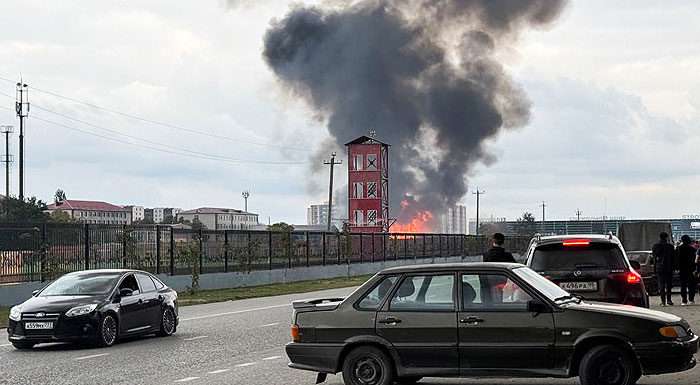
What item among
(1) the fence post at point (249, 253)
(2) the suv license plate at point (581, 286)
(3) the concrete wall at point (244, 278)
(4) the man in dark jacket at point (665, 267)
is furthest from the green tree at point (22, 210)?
(2) the suv license plate at point (581, 286)

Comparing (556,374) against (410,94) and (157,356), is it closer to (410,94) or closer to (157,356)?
(157,356)

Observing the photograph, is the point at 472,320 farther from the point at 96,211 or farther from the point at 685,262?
the point at 96,211

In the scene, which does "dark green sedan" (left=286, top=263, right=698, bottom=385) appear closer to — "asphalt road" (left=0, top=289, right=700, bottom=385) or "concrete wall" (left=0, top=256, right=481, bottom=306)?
"asphalt road" (left=0, top=289, right=700, bottom=385)

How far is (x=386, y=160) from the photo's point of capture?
99625mm

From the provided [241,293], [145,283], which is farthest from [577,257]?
[241,293]

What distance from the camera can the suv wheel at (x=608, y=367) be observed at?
36.7 feet

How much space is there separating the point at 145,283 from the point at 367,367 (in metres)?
10.2

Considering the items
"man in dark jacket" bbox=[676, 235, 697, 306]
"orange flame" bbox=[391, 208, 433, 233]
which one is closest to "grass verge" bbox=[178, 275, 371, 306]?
"man in dark jacket" bbox=[676, 235, 697, 306]

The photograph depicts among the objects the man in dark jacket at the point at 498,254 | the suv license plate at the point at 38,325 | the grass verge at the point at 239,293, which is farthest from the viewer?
the grass verge at the point at 239,293

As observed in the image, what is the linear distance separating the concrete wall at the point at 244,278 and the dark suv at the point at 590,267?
2015 cm

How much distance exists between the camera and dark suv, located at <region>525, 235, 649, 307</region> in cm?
1533

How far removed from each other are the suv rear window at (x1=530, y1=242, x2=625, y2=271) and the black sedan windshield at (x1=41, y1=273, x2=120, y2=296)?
8295 mm

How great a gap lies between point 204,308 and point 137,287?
10.4 m

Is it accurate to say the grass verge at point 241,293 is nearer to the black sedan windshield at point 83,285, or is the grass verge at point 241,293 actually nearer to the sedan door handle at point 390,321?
the black sedan windshield at point 83,285
